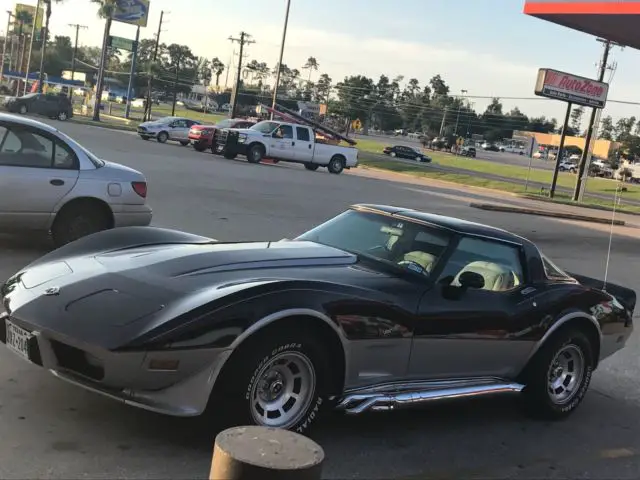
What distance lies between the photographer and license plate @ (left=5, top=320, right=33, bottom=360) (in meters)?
4.05

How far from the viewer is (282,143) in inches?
1240

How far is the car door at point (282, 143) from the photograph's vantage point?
3136 centimetres

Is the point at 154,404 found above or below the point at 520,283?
below

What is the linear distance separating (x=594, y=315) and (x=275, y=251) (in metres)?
2.56

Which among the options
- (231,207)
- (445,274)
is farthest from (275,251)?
(231,207)

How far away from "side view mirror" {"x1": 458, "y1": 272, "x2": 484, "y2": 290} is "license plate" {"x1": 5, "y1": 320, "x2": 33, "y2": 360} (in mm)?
2637

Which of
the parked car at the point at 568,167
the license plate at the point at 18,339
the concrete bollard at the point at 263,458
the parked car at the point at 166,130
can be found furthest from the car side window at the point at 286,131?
the parked car at the point at 568,167

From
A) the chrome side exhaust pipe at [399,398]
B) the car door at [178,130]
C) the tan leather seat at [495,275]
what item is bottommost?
the chrome side exhaust pipe at [399,398]

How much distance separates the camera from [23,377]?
188 inches

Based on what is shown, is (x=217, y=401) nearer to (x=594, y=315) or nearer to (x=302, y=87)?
(x=594, y=315)

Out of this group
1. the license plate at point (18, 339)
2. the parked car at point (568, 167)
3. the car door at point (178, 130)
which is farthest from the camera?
the parked car at point (568, 167)

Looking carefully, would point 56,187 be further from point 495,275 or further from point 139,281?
point 495,275

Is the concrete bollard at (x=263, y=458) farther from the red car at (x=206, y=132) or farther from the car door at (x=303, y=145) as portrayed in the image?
the red car at (x=206, y=132)

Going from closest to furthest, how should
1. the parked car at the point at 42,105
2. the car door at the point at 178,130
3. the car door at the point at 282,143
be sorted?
the car door at the point at 282,143 < the car door at the point at 178,130 < the parked car at the point at 42,105
